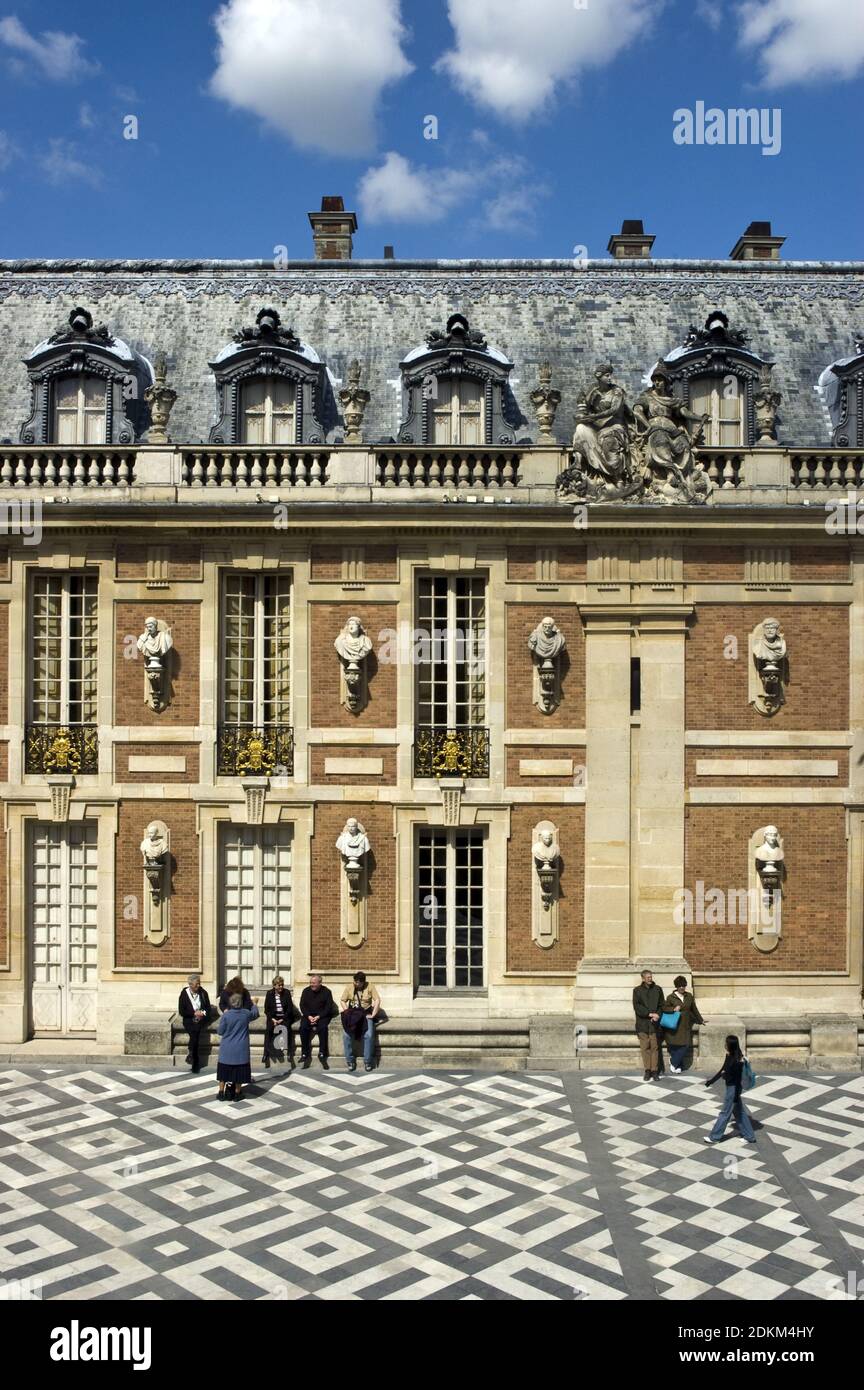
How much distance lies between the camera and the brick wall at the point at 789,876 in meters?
18.5

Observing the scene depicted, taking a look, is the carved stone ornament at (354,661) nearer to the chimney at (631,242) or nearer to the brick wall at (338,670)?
the brick wall at (338,670)

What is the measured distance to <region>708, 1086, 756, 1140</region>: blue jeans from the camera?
1434 cm

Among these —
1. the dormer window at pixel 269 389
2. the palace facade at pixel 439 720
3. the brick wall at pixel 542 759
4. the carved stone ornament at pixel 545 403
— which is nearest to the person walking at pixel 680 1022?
the palace facade at pixel 439 720

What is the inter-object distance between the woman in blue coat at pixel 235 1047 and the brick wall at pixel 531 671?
6.34 m

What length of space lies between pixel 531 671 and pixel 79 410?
9.44m

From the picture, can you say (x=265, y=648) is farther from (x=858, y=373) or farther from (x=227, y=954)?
(x=858, y=373)

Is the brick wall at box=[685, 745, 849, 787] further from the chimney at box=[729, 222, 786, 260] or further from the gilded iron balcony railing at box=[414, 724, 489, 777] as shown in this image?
the chimney at box=[729, 222, 786, 260]

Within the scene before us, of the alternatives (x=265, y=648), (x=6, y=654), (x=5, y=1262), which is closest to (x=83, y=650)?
(x=6, y=654)

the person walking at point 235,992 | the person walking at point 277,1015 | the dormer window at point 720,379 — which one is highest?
the dormer window at point 720,379

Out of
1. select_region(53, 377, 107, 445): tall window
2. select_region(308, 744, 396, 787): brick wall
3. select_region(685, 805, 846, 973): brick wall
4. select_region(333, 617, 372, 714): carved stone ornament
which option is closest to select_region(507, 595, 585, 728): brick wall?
select_region(308, 744, 396, 787): brick wall

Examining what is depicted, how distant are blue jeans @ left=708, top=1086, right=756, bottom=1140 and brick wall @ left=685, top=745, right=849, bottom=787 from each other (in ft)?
18.6

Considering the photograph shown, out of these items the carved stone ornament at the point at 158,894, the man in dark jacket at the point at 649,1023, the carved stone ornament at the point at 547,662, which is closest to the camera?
the man in dark jacket at the point at 649,1023
